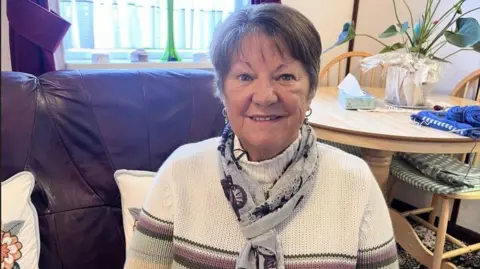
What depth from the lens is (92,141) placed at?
127 centimetres

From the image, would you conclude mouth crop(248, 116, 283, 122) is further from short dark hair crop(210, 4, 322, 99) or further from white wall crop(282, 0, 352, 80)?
white wall crop(282, 0, 352, 80)

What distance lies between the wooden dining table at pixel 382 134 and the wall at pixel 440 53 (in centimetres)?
82

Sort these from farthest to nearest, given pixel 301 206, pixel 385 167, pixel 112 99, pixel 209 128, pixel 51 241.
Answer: pixel 385 167 → pixel 209 128 → pixel 112 99 → pixel 51 241 → pixel 301 206

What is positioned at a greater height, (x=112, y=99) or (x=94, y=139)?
Result: (x=112, y=99)

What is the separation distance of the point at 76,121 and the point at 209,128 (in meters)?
0.46

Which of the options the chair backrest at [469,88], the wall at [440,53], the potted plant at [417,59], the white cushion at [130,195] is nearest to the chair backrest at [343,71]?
the wall at [440,53]

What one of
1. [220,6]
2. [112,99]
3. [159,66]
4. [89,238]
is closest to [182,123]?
[112,99]

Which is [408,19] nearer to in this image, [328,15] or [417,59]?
[328,15]

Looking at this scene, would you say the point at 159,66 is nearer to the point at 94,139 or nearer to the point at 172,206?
the point at 94,139

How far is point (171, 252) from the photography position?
98cm

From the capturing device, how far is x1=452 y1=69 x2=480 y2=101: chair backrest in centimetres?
226

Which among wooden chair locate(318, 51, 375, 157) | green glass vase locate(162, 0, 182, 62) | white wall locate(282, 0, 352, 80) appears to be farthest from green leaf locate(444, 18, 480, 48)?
green glass vase locate(162, 0, 182, 62)

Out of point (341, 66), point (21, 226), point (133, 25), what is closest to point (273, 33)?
point (21, 226)

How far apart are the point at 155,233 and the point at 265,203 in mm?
284
